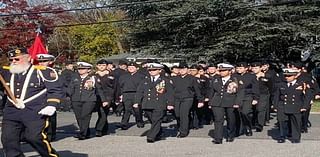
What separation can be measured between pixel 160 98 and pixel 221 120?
1328mm

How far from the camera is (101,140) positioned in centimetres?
1243

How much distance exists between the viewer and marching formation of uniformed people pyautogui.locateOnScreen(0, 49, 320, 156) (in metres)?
8.12

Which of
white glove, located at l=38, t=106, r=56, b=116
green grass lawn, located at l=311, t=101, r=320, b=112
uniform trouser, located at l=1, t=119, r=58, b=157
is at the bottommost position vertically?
green grass lawn, located at l=311, t=101, r=320, b=112

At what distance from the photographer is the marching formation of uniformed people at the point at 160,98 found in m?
8.12

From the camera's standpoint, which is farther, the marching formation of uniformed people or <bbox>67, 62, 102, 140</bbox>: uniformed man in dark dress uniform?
<bbox>67, 62, 102, 140</bbox>: uniformed man in dark dress uniform

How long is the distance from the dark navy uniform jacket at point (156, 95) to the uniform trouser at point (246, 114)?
167 centimetres

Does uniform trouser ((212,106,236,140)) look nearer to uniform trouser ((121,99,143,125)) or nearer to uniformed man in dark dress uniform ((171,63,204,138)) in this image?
uniformed man in dark dress uniform ((171,63,204,138))

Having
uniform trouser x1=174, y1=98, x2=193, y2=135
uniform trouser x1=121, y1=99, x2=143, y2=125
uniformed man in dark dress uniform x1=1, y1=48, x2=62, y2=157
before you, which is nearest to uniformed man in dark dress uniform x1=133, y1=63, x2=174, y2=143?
uniform trouser x1=174, y1=98, x2=193, y2=135

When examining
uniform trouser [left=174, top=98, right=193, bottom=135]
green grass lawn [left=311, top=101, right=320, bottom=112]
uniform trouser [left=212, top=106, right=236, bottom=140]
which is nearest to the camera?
uniform trouser [left=212, top=106, right=236, bottom=140]

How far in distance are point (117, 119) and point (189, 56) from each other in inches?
344

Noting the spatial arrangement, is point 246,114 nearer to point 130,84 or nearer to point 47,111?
point 130,84

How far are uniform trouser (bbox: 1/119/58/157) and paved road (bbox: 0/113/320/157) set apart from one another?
86.5 inches

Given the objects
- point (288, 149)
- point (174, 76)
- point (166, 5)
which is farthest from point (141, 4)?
point (288, 149)

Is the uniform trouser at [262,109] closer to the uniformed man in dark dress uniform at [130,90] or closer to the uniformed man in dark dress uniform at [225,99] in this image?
the uniformed man in dark dress uniform at [225,99]
